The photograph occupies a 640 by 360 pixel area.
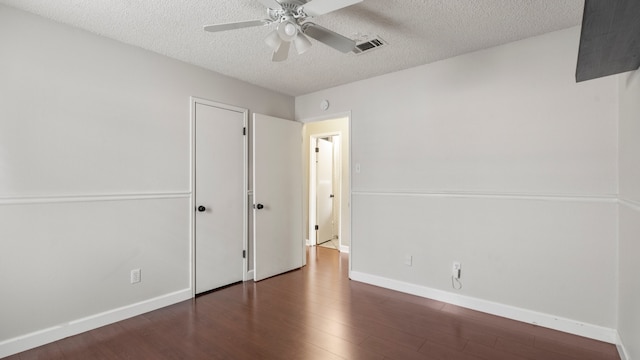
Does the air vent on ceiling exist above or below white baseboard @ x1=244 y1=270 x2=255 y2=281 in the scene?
above

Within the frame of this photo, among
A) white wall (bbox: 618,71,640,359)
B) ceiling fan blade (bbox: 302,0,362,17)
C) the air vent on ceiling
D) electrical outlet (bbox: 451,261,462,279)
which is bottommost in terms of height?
electrical outlet (bbox: 451,261,462,279)

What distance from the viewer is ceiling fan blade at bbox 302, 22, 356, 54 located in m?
1.89

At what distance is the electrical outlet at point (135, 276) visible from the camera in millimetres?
2650

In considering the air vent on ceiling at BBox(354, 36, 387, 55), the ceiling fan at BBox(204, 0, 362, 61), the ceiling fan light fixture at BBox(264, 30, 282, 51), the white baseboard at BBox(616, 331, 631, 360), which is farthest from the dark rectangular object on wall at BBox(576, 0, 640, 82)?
the white baseboard at BBox(616, 331, 631, 360)

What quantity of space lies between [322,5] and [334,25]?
69 centimetres

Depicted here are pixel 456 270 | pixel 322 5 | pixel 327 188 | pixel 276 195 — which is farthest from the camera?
pixel 327 188

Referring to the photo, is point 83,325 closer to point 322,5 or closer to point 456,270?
point 322,5

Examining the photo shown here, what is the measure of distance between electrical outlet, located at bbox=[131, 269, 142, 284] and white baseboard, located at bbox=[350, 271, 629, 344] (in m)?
2.44

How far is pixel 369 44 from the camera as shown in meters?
2.47

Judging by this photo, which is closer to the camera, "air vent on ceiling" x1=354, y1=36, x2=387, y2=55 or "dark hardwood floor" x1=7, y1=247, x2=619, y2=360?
"dark hardwood floor" x1=7, y1=247, x2=619, y2=360

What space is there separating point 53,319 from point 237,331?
1.40 metres

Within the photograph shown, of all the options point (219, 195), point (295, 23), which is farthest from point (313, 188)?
point (295, 23)

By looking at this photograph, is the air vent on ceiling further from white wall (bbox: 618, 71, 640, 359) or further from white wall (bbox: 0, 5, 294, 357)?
white wall (bbox: 0, 5, 294, 357)

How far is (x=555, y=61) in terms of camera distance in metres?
2.42
